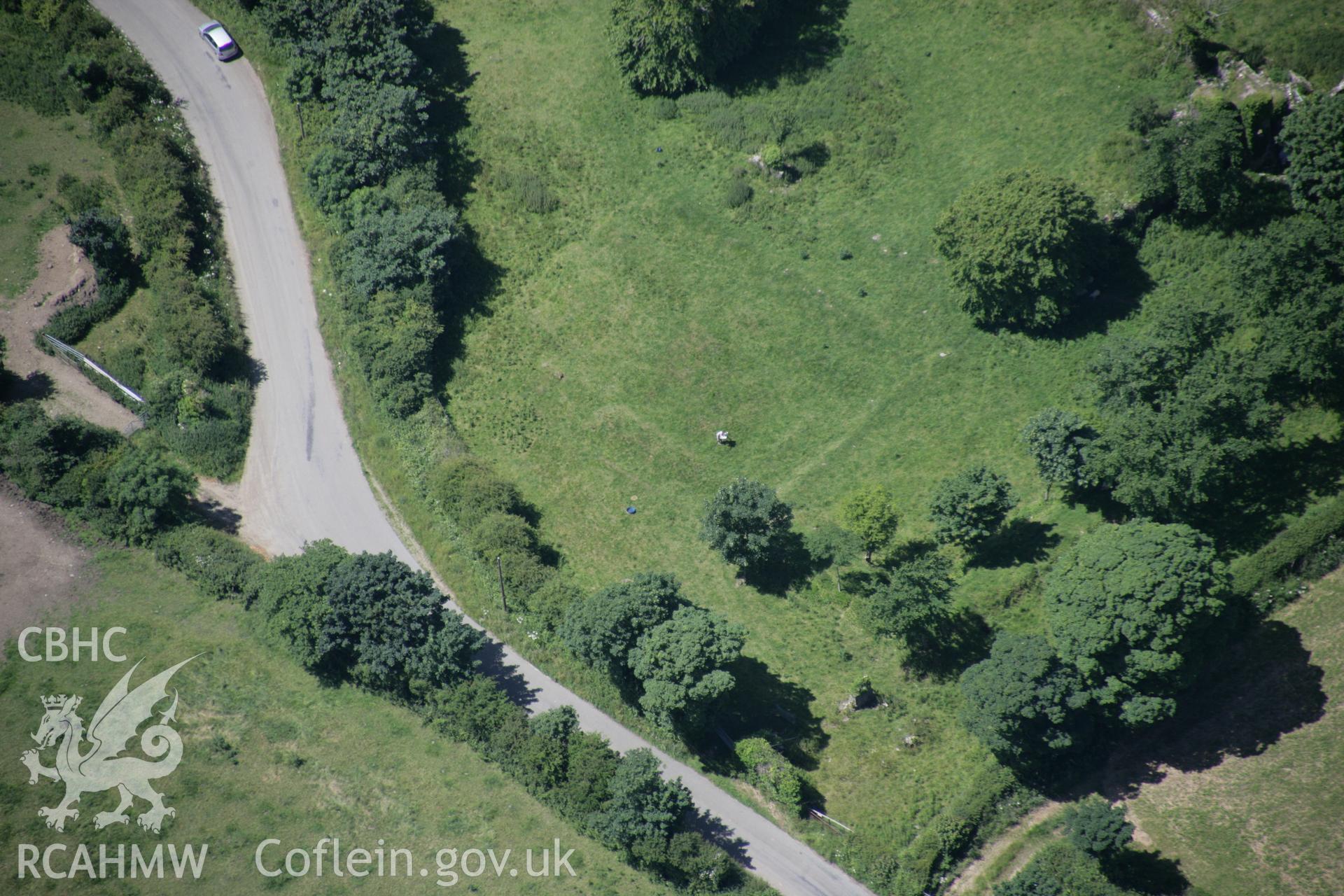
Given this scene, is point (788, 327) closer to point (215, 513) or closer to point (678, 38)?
point (678, 38)

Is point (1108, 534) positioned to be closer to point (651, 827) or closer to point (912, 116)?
point (651, 827)

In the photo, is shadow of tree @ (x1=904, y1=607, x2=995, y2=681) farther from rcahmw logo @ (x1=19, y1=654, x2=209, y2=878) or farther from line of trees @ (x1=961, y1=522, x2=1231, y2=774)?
rcahmw logo @ (x1=19, y1=654, x2=209, y2=878)

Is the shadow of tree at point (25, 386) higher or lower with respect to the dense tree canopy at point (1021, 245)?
lower

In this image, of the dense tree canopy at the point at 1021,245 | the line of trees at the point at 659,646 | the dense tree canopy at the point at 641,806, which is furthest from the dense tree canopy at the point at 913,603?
the dense tree canopy at the point at 1021,245

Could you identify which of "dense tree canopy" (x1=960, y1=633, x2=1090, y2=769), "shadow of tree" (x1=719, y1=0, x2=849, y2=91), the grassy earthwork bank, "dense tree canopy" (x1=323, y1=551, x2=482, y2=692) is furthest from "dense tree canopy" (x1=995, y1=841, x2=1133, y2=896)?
"shadow of tree" (x1=719, y1=0, x2=849, y2=91)

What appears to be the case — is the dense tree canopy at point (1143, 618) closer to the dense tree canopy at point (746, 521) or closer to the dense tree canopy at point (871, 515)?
the dense tree canopy at point (871, 515)

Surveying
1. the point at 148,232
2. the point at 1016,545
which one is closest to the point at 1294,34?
the point at 1016,545
